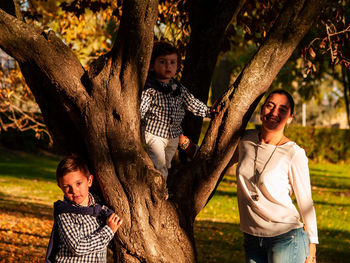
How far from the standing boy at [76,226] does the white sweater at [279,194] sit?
940mm

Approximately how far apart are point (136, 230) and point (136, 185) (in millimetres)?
314

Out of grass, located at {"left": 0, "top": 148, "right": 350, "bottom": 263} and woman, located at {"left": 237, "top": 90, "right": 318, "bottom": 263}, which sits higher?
woman, located at {"left": 237, "top": 90, "right": 318, "bottom": 263}

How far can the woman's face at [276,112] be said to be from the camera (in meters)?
3.37

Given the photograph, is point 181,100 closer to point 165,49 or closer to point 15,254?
point 165,49

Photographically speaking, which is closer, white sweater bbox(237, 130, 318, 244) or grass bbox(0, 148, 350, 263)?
white sweater bbox(237, 130, 318, 244)

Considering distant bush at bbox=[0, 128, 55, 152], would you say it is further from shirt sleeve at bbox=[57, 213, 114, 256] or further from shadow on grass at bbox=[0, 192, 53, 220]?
shirt sleeve at bbox=[57, 213, 114, 256]

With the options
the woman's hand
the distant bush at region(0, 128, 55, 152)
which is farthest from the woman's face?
the distant bush at region(0, 128, 55, 152)

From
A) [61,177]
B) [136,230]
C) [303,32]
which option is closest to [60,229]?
[61,177]

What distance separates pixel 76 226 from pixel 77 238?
0.27ft

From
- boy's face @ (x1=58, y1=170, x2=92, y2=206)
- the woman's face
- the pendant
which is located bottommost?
the pendant

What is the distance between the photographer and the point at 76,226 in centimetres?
316

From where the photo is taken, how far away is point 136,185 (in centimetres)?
353

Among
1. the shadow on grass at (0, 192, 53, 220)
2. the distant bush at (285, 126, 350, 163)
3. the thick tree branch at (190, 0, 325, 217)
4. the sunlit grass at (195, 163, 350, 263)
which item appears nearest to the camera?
the thick tree branch at (190, 0, 325, 217)

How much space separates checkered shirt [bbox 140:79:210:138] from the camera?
384 centimetres
